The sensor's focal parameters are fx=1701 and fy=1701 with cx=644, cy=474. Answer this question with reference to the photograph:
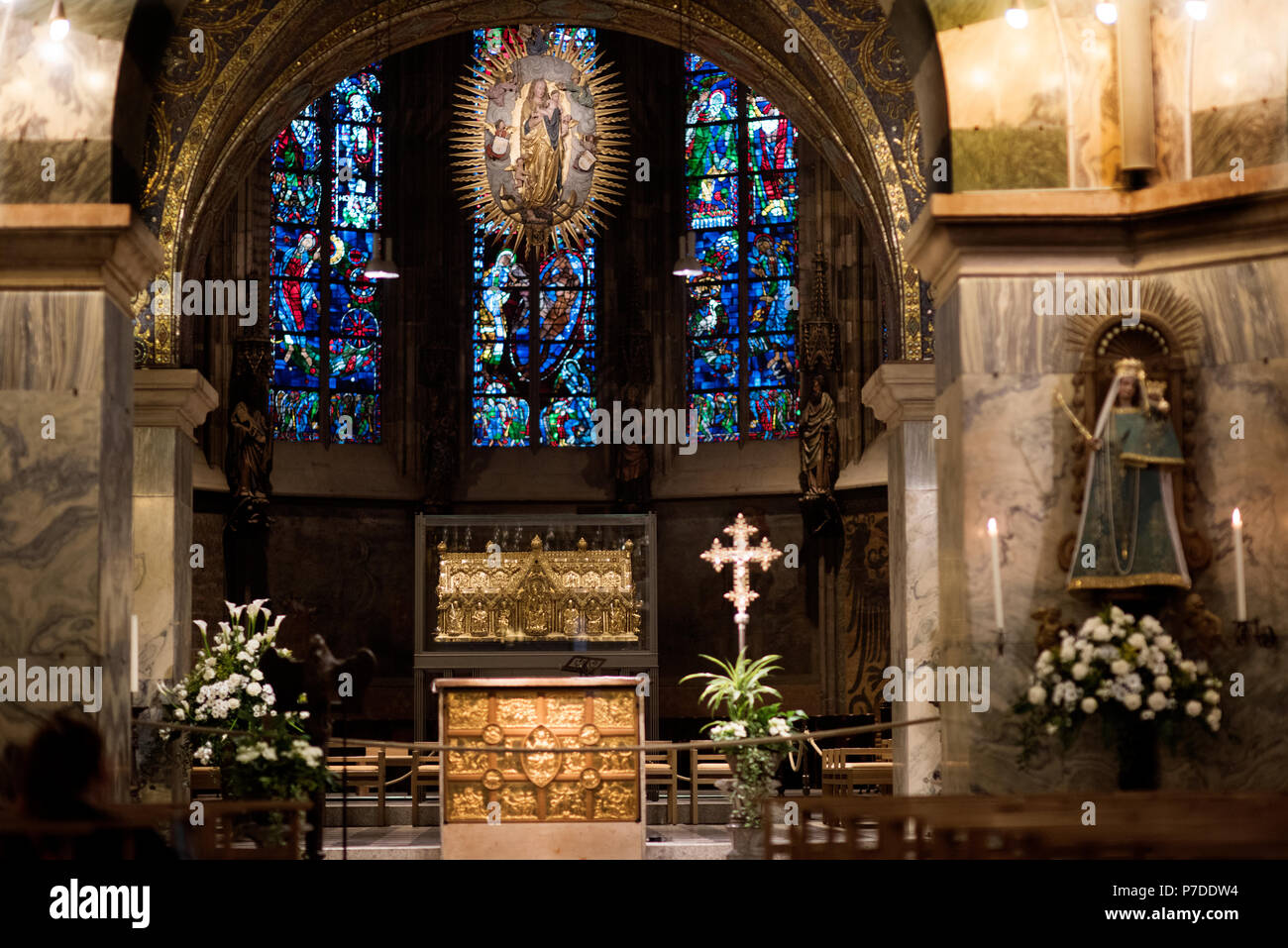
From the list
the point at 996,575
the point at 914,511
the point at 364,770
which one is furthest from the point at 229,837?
the point at 364,770

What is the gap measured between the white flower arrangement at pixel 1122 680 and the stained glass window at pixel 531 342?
1390cm

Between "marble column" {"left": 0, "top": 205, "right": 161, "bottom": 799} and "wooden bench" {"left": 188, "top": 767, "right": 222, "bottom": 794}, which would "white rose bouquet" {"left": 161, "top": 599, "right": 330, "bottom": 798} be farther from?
"marble column" {"left": 0, "top": 205, "right": 161, "bottom": 799}

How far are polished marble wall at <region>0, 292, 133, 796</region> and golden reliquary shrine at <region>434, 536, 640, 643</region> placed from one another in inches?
388

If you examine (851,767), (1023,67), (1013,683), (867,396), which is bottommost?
(851,767)

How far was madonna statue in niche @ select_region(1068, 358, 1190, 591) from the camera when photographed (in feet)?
24.7

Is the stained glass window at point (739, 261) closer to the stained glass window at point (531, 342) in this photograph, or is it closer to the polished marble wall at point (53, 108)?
the stained glass window at point (531, 342)

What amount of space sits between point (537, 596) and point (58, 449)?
10353 mm

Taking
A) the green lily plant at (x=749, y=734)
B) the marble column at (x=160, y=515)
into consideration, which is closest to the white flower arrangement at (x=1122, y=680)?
the green lily plant at (x=749, y=734)

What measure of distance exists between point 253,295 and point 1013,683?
525 inches

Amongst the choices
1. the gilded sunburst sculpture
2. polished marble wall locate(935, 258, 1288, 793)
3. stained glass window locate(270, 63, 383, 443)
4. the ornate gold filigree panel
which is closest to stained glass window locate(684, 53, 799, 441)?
stained glass window locate(270, 63, 383, 443)

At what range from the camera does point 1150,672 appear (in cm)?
737

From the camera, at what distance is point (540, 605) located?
17938mm
